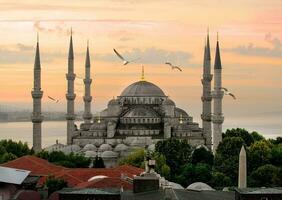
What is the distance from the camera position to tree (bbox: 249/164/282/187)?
48156mm

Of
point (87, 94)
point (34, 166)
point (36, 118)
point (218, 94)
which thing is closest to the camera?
point (34, 166)

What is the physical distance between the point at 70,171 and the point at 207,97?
115 feet

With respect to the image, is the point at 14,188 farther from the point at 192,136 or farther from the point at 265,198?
the point at 192,136

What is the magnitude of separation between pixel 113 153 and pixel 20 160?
23.4 m

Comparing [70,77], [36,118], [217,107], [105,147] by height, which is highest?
[70,77]

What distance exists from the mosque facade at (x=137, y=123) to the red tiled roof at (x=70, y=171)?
22.5 m

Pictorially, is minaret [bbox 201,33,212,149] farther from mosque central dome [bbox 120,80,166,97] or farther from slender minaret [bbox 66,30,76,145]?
mosque central dome [bbox 120,80,166,97]

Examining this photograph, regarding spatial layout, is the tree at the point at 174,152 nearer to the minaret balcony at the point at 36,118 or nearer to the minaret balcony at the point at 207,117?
the minaret balcony at the point at 36,118

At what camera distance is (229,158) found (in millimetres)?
55438

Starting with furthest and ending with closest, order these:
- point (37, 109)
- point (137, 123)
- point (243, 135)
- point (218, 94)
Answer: point (137, 123)
point (243, 135)
point (37, 109)
point (218, 94)

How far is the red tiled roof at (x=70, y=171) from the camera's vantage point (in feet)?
129

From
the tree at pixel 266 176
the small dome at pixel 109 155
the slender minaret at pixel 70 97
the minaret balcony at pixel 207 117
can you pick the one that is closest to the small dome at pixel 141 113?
the slender minaret at pixel 70 97

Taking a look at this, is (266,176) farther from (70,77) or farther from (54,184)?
(70,77)

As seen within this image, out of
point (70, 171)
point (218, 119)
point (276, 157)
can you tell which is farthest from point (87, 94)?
point (70, 171)
